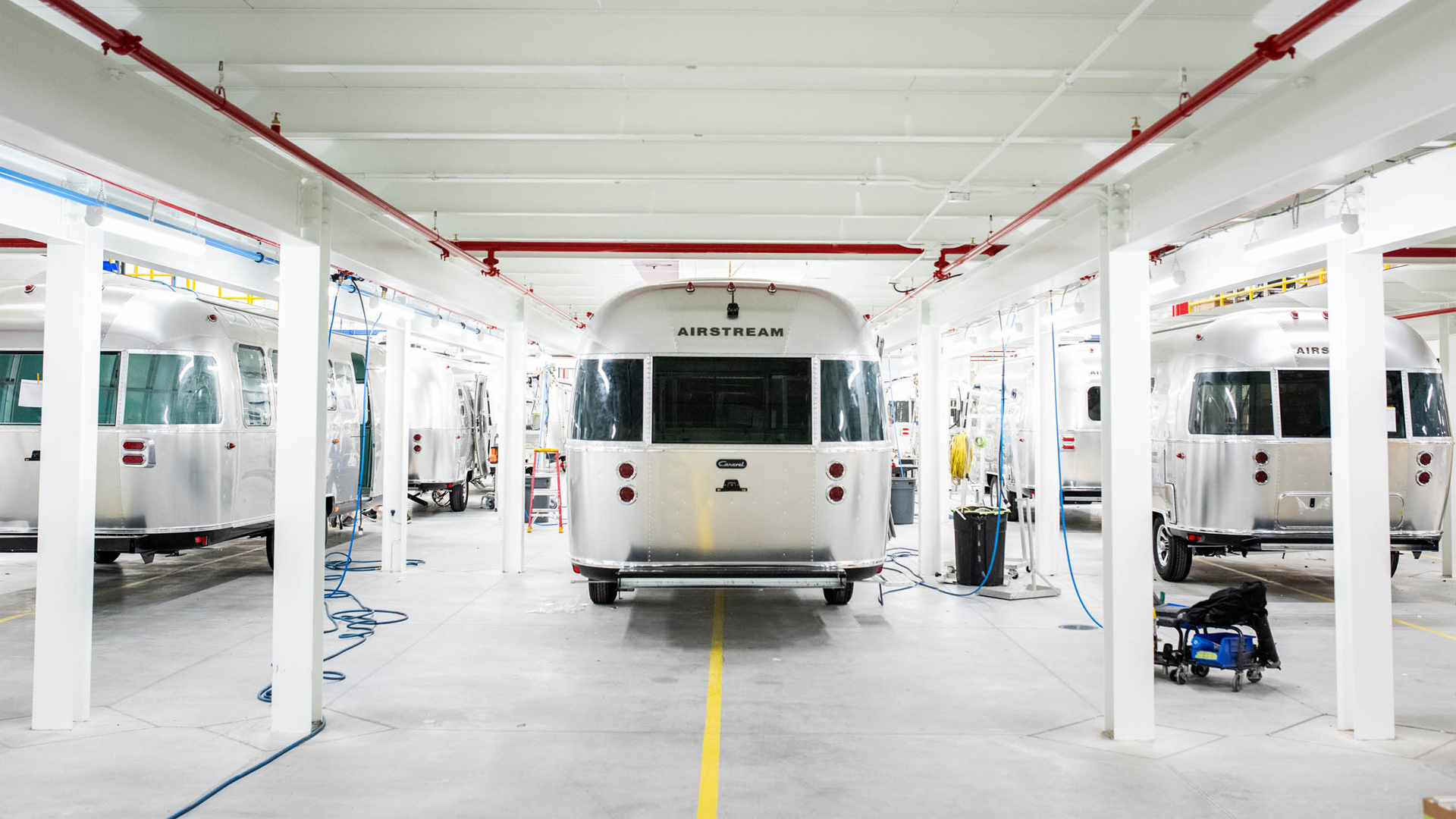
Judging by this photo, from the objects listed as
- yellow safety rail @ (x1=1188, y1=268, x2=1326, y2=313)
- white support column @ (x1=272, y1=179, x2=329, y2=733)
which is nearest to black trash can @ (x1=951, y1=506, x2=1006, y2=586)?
yellow safety rail @ (x1=1188, y1=268, x2=1326, y2=313)

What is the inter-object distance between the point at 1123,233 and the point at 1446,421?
7.43 metres

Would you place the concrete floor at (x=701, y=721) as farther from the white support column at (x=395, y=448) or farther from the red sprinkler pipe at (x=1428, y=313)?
the red sprinkler pipe at (x=1428, y=313)

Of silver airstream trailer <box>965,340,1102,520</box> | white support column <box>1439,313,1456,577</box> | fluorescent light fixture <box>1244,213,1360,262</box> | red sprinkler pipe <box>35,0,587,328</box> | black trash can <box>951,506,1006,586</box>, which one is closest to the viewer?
red sprinkler pipe <box>35,0,587,328</box>

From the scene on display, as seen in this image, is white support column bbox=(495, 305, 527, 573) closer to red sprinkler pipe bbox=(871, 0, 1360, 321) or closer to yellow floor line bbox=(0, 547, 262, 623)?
yellow floor line bbox=(0, 547, 262, 623)

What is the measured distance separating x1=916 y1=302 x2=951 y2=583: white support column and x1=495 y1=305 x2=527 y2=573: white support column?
5.05 metres

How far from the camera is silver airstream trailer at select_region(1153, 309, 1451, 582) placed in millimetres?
9875

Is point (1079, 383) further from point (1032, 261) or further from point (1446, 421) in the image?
point (1032, 261)

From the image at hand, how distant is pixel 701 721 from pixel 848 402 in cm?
308

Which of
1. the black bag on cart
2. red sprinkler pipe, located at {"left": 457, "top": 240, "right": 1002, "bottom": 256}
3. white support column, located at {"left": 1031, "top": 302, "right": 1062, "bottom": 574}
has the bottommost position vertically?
the black bag on cart

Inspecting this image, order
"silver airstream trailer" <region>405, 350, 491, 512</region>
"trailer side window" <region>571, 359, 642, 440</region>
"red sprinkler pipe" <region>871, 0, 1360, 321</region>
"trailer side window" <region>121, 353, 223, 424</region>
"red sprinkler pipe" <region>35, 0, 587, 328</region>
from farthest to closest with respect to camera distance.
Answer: "silver airstream trailer" <region>405, 350, 491, 512</region> → "trailer side window" <region>121, 353, 223, 424</region> → "trailer side window" <region>571, 359, 642, 440</region> → "red sprinkler pipe" <region>35, 0, 587, 328</region> → "red sprinkler pipe" <region>871, 0, 1360, 321</region>

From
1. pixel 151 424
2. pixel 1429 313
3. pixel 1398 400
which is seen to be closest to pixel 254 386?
pixel 151 424

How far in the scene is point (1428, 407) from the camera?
1005 centimetres

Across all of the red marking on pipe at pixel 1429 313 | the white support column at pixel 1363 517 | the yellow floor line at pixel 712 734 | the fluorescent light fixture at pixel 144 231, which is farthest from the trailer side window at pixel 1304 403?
the fluorescent light fixture at pixel 144 231

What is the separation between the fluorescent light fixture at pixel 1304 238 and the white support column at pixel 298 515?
642 cm
